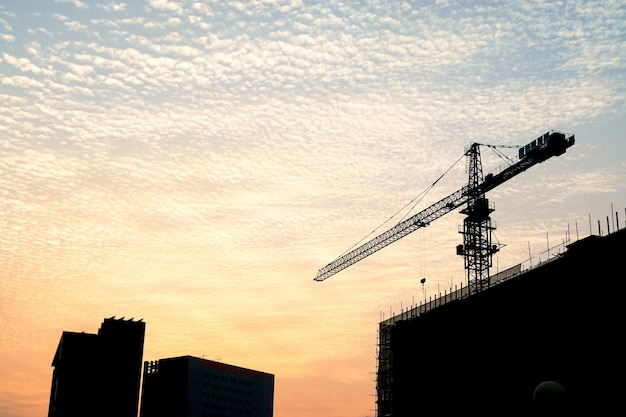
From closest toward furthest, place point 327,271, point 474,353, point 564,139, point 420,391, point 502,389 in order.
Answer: point 502,389
point 474,353
point 420,391
point 564,139
point 327,271

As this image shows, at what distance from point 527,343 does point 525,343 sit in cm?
40

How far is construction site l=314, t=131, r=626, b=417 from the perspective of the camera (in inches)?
2785

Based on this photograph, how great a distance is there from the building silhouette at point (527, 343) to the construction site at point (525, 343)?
0.33 feet

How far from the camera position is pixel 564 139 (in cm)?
13362

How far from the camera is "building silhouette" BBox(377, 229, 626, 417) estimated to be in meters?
70.6

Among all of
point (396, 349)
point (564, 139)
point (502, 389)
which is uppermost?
point (564, 139)

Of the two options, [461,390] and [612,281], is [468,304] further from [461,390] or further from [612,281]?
[612,281]

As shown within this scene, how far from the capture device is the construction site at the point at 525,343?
70.8 meters

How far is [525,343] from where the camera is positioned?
8088cm

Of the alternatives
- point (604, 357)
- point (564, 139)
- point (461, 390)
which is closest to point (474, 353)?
point (461, 390)

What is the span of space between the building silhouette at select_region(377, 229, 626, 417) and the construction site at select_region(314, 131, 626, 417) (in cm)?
10

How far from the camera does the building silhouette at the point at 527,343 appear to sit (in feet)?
232

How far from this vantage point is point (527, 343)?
8050cm

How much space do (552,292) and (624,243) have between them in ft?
33.9
